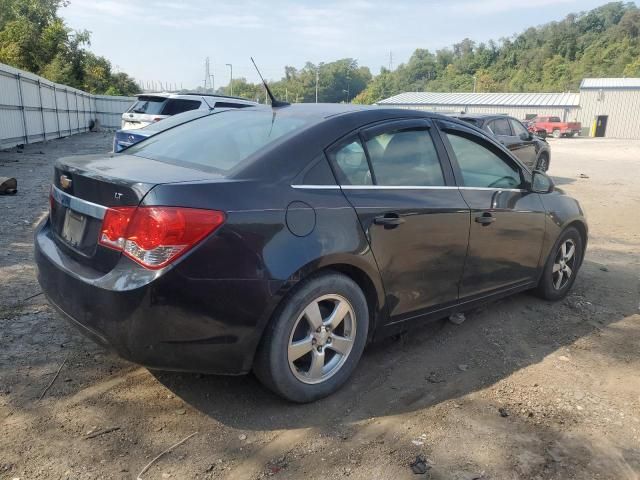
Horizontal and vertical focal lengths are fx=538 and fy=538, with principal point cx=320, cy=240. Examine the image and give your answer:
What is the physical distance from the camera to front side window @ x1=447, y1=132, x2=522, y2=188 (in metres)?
3.77

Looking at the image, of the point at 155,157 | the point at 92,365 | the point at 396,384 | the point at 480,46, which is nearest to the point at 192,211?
the point at 155,157

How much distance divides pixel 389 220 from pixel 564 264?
246 centimetres

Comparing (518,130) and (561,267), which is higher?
(518,130)

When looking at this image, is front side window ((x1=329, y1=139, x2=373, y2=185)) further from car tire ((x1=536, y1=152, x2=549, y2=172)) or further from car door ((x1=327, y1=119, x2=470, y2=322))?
car tire ((x1=536, y1=152, x2=549, y2=172))

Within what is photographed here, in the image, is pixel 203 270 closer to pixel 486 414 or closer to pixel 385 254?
pixel 385 254

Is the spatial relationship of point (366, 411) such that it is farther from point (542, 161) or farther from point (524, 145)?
point (542, 161)

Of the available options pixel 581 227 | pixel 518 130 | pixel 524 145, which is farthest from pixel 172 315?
pixel 518 130

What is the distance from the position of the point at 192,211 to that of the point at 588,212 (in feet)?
29.4

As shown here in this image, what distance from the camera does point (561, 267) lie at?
4754 mm

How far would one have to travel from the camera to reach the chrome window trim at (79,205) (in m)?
2.65

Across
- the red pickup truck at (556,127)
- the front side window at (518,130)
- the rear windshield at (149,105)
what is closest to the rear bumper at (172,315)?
the rear windshield at (149,105)

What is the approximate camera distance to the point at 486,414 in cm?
299

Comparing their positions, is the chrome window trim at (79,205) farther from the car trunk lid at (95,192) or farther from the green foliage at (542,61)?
the green foliage at (542,61)

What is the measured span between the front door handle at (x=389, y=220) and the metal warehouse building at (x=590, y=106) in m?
40.9
